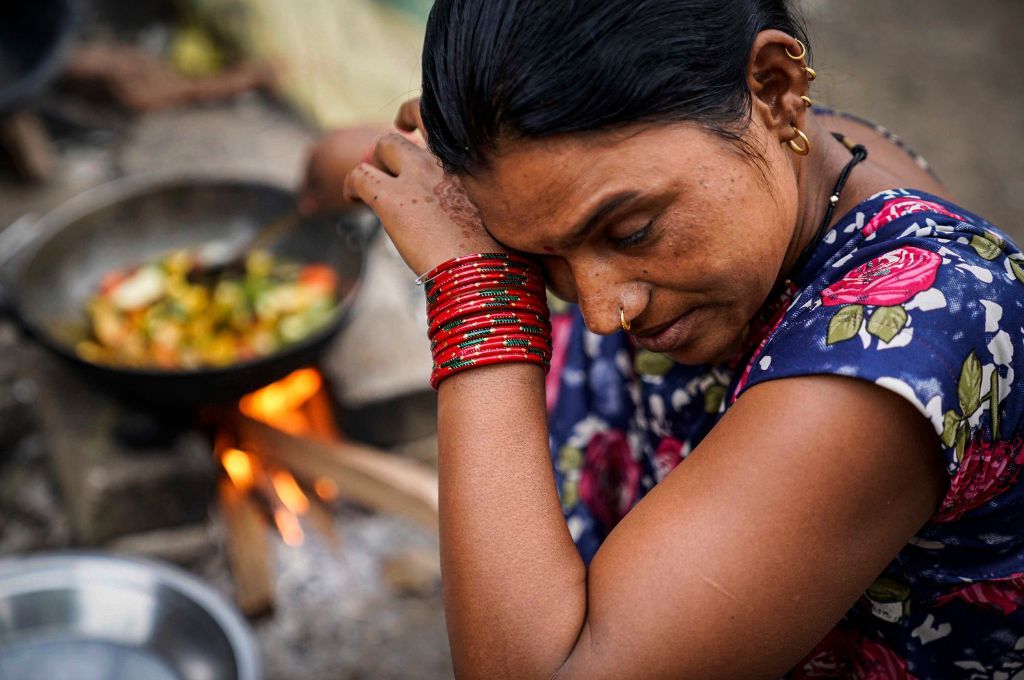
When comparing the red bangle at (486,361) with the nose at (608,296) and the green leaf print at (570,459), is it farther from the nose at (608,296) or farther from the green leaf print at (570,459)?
the green leaf print at (570,459)

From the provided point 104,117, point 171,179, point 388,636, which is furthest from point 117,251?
point 104,117

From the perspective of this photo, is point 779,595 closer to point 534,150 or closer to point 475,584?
point 475,584

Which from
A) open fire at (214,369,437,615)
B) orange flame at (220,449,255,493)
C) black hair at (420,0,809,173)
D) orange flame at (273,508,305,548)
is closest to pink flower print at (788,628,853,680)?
black hair at (420,0,809,173)

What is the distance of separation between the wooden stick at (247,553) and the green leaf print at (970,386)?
2326mm

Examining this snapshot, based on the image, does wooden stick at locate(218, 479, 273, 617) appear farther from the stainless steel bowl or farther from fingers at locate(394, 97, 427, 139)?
fingers at locate(394, 97, 427, 139)

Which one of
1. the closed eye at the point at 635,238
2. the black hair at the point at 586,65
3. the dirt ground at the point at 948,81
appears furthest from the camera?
the dirt ground at the point at 948,81

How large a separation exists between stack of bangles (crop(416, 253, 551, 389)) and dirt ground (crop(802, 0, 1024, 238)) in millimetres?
3969

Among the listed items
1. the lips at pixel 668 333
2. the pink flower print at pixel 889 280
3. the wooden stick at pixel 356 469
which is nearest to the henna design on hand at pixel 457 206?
the lips at pixel 668 333

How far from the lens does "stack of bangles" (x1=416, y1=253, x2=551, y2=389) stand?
4.76 ft

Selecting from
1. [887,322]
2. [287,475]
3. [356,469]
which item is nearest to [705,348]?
[887,322]

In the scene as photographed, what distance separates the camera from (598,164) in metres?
1.24

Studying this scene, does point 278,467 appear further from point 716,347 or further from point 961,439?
point 961,439

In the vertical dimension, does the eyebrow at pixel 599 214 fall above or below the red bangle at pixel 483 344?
above

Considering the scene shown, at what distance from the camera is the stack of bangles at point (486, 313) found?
1.45 metres
